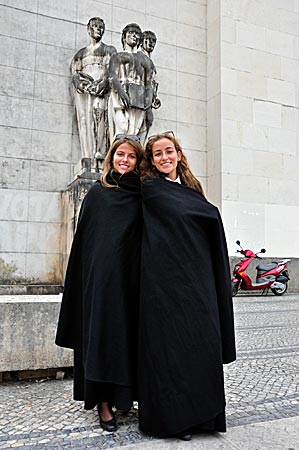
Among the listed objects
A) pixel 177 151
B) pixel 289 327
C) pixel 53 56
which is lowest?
pixel 289 327

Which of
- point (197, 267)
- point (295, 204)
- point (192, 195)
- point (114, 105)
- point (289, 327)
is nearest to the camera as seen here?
point (197, 267)

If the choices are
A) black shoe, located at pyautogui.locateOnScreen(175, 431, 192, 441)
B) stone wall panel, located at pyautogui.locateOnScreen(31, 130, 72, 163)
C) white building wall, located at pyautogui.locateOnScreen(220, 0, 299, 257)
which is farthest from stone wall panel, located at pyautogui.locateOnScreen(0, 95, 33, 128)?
black shoe, located at pyautogui.locateOnScreen(175, 431, 192, 441)

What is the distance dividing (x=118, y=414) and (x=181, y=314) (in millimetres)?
798

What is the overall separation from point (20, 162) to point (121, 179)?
7271 millimetres

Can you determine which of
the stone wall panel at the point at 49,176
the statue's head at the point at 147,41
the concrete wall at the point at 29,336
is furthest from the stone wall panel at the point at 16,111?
the concrete wall at the point at 29,336

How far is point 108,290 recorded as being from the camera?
7.14 ft

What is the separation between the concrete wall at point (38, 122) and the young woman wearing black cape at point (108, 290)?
6.63 metres

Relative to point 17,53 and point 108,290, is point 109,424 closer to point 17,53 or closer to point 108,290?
point 108,290

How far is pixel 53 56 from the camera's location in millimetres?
9539

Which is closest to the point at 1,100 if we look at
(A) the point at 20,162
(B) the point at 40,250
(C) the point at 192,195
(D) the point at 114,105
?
(A) the point at 20,162

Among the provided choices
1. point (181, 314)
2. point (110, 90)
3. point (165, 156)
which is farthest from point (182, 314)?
point (110, 90)

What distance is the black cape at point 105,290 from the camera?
2117 millimetres

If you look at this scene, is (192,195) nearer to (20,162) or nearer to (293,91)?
(20,162)

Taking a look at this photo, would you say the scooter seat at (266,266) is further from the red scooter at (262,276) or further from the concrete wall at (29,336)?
the concrete wall at (29,336)
